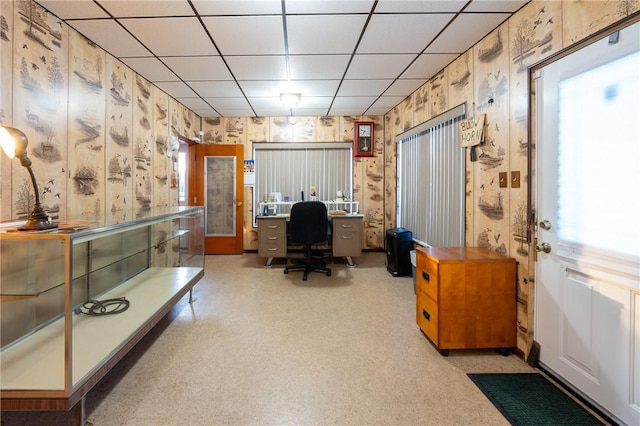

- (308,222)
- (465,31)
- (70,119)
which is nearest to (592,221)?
(465,31)

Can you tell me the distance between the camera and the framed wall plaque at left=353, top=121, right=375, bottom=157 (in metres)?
5.05

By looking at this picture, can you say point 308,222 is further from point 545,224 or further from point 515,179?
point 545,224

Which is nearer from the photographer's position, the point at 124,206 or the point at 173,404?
the point at 173,404

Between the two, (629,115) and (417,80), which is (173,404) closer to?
(629,115)

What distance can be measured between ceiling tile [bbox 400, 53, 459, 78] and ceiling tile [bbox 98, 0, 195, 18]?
224 centimetres

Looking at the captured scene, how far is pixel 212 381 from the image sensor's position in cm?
175

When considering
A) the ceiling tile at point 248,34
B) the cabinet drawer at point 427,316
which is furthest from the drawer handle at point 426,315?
the ceiling tile at point 248,34

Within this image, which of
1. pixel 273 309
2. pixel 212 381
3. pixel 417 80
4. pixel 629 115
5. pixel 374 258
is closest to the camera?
pixel 629 115

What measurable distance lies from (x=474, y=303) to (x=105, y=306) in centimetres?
271

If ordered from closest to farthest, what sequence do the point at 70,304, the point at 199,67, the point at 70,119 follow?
the point at 70,304, the point at 70,119, the point at 199,67

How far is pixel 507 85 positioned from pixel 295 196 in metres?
3.68

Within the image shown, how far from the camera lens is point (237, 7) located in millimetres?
2025

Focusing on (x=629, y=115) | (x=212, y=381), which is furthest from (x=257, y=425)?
(x=629, y=115)

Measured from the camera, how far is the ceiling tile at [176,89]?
11.4 ft
